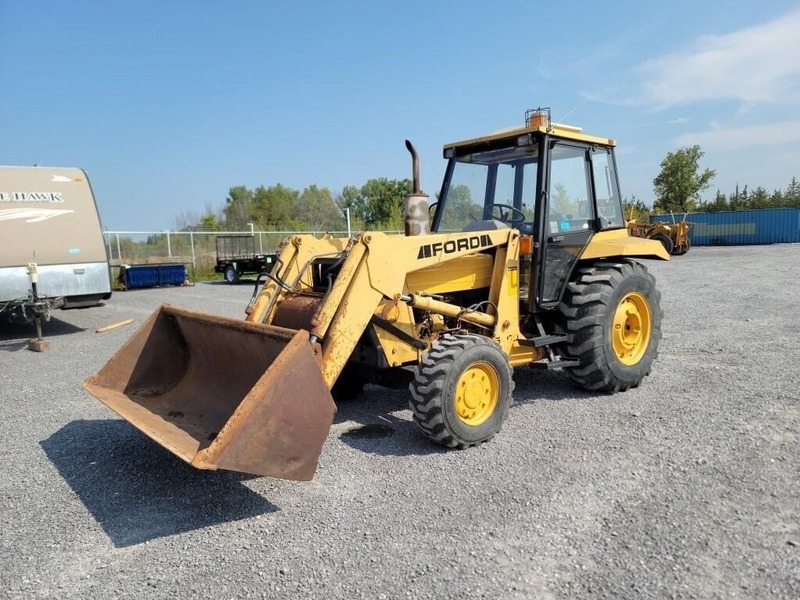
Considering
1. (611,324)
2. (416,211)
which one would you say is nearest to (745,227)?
(611,324)

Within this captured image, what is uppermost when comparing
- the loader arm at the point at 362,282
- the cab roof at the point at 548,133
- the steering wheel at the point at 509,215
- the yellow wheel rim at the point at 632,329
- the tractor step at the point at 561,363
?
the cab roof at the point at 548,133

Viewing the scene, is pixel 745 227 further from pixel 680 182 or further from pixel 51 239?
pixel 51 239

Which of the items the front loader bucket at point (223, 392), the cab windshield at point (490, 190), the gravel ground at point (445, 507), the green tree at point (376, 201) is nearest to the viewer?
the gravel ground at point (445, 507)

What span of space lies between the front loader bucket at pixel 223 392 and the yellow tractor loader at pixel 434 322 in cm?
1

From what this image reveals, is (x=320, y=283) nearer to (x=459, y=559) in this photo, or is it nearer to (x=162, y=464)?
(x=162, y=464)

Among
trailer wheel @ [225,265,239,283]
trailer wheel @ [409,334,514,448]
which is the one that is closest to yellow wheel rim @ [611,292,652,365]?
trailer wheel @ [409,334,514,448]

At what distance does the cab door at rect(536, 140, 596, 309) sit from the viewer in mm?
5430

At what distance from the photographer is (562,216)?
5.63 metres

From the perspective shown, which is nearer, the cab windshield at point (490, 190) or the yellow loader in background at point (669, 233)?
the cab windshield at point (490, 190)

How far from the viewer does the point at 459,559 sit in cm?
303

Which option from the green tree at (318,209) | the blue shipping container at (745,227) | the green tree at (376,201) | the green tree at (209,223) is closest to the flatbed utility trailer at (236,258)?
the green tree at (376,201)

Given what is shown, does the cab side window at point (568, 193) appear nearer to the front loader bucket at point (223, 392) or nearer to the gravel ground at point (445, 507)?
the gravel ground at point (445, 507)

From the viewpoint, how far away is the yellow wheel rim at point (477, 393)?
444 cm

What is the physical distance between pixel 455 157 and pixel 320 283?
2128mm
